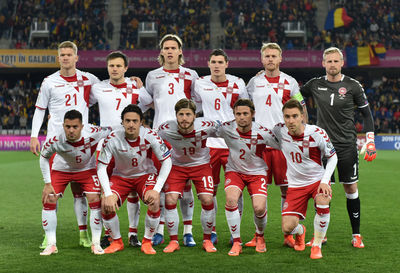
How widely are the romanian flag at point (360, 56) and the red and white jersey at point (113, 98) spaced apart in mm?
23242

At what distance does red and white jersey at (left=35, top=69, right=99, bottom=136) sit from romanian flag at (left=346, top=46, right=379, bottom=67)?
23.5 meters

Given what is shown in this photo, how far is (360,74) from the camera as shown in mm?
31422

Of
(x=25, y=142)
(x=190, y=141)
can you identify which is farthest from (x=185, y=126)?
(x=25, y=142)

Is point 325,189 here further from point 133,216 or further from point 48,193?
point 48,193

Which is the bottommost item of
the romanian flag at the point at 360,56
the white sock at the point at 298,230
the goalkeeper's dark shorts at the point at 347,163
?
the white sock at the point at 298,230

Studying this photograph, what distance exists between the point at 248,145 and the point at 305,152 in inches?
24.6

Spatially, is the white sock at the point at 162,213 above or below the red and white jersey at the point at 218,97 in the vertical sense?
below

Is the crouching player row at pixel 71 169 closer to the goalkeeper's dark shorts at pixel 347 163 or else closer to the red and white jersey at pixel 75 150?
the red and white jersey at pixel 75 150

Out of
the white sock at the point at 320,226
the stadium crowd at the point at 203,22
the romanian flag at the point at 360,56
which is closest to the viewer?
the white sock at the point at 320,226

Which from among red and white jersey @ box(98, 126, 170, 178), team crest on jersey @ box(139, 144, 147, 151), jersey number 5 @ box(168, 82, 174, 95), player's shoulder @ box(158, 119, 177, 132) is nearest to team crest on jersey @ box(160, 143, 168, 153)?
red and white jersey @ box(98, 126, 170, 178)

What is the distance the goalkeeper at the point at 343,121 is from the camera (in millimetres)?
6406

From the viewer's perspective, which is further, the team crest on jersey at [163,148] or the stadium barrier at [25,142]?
the stadium barrier at [25,142]

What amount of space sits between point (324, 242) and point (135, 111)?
8.83 feet

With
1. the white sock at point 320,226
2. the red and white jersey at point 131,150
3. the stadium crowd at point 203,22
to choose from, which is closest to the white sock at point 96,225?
the red and white jersey at point 131,150
